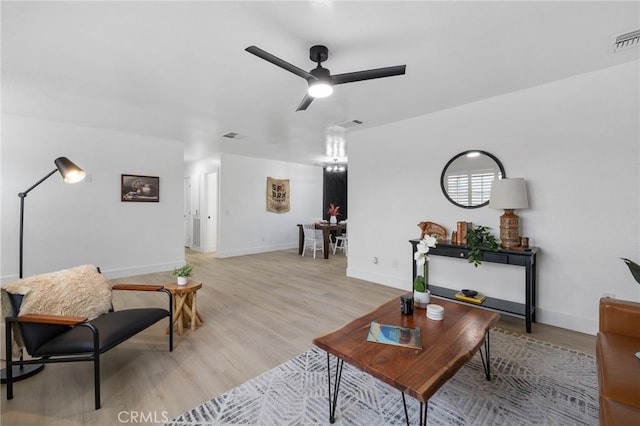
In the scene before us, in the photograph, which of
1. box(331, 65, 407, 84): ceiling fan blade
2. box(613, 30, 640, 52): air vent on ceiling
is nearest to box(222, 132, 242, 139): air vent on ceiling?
box(331, 65, 407, 84): ceiling fan blade

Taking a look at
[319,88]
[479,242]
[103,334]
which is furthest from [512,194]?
[103,334]

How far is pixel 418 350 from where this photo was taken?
1.48 meters

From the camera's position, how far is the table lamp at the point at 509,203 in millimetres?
2783

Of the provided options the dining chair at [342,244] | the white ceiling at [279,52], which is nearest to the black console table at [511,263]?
the white ceiling at [279,52]

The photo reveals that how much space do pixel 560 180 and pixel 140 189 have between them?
19.5 ft

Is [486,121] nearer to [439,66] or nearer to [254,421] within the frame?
[439,66]

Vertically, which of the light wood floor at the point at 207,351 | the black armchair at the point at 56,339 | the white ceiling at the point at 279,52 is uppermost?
the white ceiling at the point at 279,52

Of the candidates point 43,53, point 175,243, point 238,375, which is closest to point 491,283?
point 238,375

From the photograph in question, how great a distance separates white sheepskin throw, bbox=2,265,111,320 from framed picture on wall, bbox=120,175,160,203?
293 cm

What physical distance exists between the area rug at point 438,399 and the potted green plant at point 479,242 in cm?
102

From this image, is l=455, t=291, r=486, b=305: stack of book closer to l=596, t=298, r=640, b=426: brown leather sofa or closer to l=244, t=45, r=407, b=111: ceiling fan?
l=596, t=298, r=640, b=426: brown leather sofa

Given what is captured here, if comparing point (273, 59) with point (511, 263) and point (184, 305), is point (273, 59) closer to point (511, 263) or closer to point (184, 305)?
point (184, 305)

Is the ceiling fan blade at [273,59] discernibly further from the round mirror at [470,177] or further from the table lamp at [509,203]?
the round mirror at [470,177]

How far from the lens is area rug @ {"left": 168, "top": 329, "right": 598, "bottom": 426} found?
1587mm
